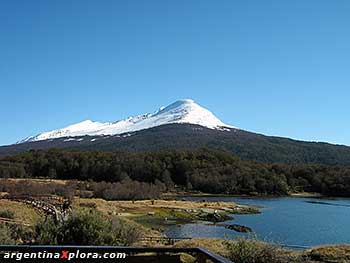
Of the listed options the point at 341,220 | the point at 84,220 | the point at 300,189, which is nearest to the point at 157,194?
the point at 341,220

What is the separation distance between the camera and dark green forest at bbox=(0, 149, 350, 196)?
116 metres

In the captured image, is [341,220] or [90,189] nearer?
[341,220]

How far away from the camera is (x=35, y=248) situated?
4254mm

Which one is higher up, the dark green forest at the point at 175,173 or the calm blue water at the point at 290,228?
the dark green forest at the point at 175,173

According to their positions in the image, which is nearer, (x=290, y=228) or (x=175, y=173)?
(x=290, y=228)

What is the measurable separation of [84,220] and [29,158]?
111 meters

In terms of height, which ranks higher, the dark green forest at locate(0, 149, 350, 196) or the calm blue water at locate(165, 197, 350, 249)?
the dark green forest at locate(0, 149, 350, 196)

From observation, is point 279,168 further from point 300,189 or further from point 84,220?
point 84,220

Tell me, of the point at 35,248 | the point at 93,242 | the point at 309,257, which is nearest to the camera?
the point at 35,248

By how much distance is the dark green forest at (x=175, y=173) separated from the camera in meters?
116

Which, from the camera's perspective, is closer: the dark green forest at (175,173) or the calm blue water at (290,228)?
the calm blue water at (290,228)

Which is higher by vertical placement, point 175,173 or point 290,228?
point 175,173

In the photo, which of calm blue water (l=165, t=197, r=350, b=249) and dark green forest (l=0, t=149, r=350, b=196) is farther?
dark green forest (l=0, t=149, r=350, b=196)

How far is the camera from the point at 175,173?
12900 centimetres
